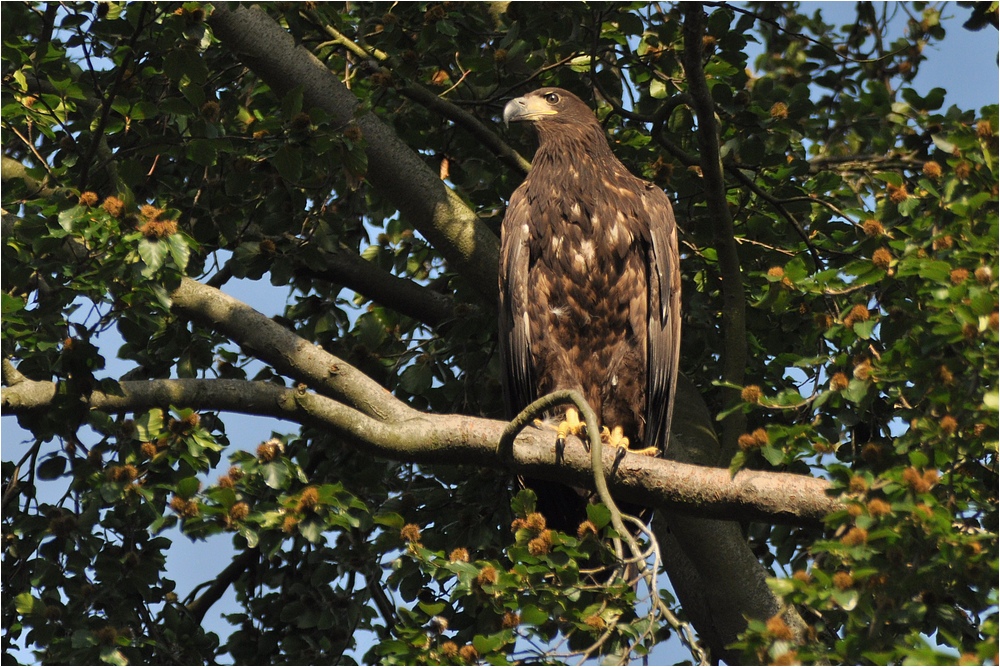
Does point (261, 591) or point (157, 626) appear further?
point (261, 591)

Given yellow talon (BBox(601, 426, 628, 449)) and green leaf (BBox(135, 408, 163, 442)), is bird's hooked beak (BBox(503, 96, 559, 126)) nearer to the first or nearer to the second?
yellow talon (BBox(601, 426, 628, 449))

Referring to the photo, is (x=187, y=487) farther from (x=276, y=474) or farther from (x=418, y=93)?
(x=418, y=93)

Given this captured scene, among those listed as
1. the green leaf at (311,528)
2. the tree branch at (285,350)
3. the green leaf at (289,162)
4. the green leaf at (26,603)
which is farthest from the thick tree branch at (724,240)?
the green leaf at (26,603)

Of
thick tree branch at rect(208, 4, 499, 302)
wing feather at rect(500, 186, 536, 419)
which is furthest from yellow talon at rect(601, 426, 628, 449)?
thick tree branch at rect(208, 4, 499, 302)

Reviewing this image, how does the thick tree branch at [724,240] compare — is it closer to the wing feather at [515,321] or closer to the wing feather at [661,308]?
the wing feather at [661,308]

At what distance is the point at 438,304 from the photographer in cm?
585

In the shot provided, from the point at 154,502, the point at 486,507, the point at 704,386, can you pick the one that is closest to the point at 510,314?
the point at 486,507

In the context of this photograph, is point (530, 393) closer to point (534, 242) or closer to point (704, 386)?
point (534, 242)

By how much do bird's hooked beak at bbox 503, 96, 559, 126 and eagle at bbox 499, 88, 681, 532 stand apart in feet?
1.78

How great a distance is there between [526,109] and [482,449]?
2.61m

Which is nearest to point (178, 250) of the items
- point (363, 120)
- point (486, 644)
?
point (363, 120)

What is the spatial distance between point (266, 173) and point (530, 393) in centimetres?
166

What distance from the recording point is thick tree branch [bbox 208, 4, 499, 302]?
517cm

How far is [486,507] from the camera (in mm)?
5273
